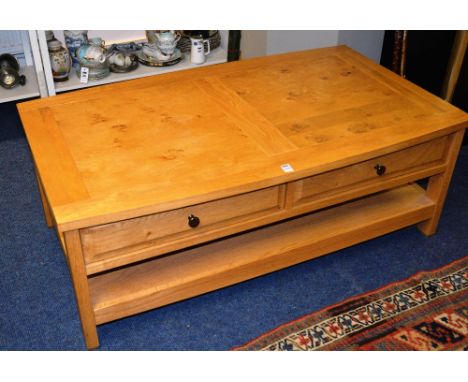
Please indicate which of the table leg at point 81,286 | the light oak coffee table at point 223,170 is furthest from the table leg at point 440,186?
the table leg at point 81,286

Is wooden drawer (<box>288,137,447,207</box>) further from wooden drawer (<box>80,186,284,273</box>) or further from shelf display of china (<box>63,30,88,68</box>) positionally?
shelf display of china (<box>63,30,88,68</box>)

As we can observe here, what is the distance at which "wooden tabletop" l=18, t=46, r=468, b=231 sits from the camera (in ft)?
4.53

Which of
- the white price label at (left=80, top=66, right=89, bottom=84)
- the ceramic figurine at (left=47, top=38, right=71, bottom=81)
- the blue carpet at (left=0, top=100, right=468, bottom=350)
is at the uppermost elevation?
the ceramic figurine at (left=47, top=38, right=71, bottom=81)

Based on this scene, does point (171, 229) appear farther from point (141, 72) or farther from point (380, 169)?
point (141, 72)

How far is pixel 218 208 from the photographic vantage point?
146cm

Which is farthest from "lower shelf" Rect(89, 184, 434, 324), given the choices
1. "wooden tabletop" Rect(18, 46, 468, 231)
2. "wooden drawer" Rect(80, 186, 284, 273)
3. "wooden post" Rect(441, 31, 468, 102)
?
"wooden post" Rect(441, 31, 468, 102)

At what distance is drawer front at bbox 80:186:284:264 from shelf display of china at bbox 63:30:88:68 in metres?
1.29

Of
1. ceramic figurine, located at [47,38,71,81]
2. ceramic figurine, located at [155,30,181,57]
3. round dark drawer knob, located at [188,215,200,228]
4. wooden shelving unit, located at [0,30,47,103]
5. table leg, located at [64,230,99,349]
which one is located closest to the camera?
table leg, located at [64,230,99,349]

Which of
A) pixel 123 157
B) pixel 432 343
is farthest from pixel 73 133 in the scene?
pixel 432 343

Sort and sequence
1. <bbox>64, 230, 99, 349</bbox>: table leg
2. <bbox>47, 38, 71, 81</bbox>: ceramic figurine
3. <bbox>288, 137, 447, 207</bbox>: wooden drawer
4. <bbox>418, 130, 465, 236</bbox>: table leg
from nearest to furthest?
<bbox>64, 230, 99, 349</bbox>: table leg → <bbox>288, 137, 447, 207</bbox>: wooden drawer → <bbox>418, 130, 465, 236</bbox>: table leg → <bbox>47, 38, 71, 81</bbox>: ceramic figurine

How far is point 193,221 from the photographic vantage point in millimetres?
1426

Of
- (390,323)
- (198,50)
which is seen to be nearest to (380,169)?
(390,323)

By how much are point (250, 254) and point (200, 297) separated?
8.3 inches

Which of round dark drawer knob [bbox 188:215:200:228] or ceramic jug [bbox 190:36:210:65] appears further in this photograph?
ceramic jug [bbox 190:36:210:65]
